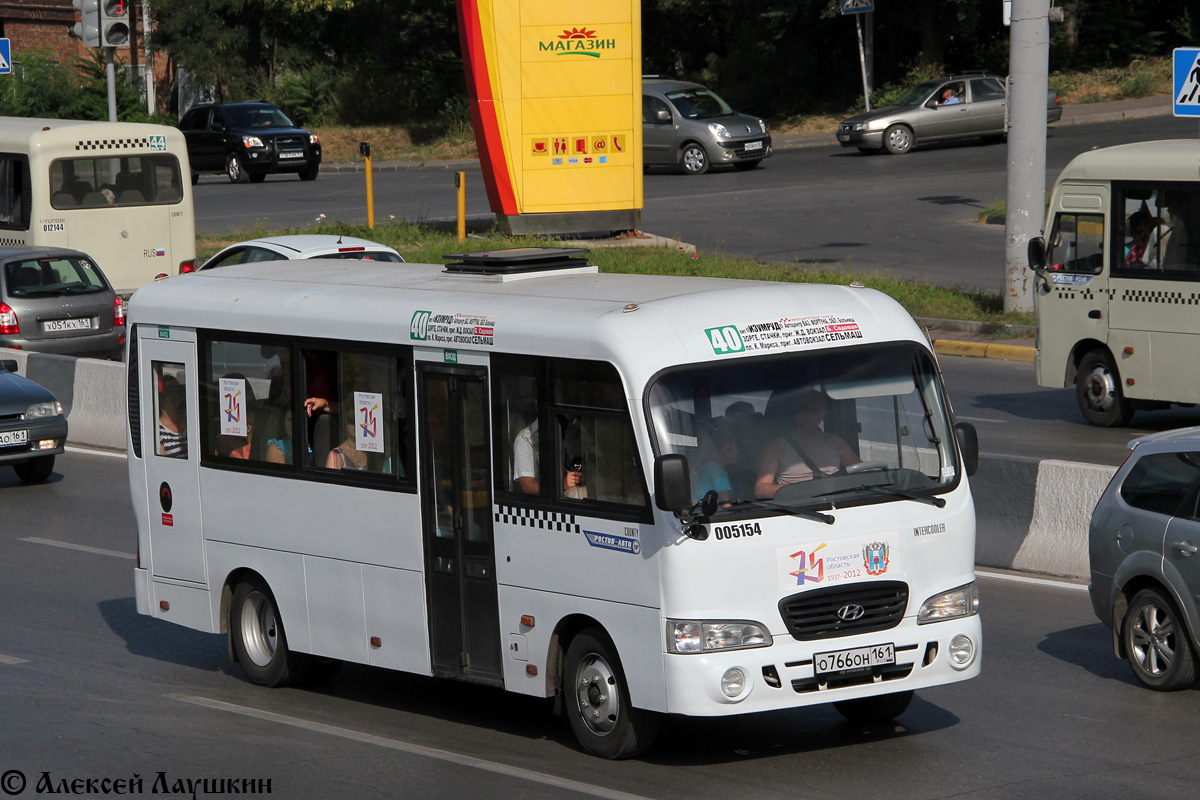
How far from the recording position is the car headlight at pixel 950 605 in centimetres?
770

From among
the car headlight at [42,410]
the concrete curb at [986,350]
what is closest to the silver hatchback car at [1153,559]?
the car headlight at [42,410]

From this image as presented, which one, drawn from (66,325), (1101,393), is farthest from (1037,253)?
(66,325)

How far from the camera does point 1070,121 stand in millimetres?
43469

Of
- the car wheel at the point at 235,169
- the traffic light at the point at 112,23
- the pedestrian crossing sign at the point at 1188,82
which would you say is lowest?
the car wheel at the point at 235,169

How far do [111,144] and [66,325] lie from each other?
5213mm

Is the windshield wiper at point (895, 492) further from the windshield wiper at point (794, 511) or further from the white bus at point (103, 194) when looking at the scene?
the white bus at point (103, 194)

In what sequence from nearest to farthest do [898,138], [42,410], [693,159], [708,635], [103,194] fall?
[708,635] < [42,410] < [103,194] < [693,159] < [898,138]

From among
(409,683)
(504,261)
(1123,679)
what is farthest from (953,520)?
(409,683)

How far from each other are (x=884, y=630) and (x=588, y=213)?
22.3m

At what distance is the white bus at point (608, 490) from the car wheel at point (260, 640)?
0.05 meters

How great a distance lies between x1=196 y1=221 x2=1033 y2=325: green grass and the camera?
22.7 m

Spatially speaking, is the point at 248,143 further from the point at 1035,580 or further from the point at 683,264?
the point at 1035,580

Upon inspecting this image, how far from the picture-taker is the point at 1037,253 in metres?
17.3

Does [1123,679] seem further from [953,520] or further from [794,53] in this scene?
[794,53]
